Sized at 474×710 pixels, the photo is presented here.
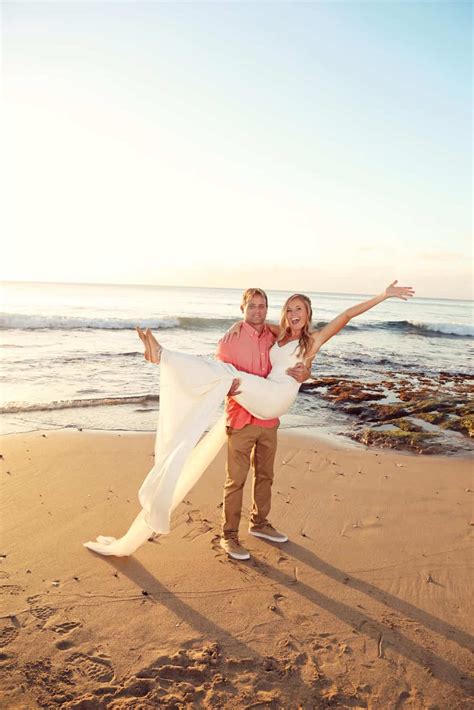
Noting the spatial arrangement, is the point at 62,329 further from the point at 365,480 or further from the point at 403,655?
the point at 403,655

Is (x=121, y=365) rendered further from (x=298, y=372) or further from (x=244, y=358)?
(x=298, y=372)

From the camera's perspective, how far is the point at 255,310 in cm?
420

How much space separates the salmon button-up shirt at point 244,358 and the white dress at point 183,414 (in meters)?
0.11

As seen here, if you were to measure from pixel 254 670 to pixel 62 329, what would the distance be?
2061 centimetres

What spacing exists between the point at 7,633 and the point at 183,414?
1.82 meters

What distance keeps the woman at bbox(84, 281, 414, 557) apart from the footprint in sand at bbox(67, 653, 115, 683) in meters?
0.93

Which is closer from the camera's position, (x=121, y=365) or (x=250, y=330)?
(x=250, y=330)

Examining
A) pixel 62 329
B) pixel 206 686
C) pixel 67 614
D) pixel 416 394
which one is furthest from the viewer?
pixel 62 329

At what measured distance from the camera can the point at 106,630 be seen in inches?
126

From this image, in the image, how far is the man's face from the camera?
13.8 ft

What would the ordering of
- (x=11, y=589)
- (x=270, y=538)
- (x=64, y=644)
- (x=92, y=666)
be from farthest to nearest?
(x=270, y=538) < (x=11, y=589) < (x=64, y=644) < (x=92, y=666)

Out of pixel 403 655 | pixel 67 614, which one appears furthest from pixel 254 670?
pixel 67 614

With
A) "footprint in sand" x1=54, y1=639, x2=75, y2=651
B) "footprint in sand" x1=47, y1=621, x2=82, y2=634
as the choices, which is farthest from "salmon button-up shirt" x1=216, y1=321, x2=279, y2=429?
"footprint in sand" x1=54, y1=639, x2=75, y2=651

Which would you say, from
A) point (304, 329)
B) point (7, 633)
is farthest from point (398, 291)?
point (7, 633)
